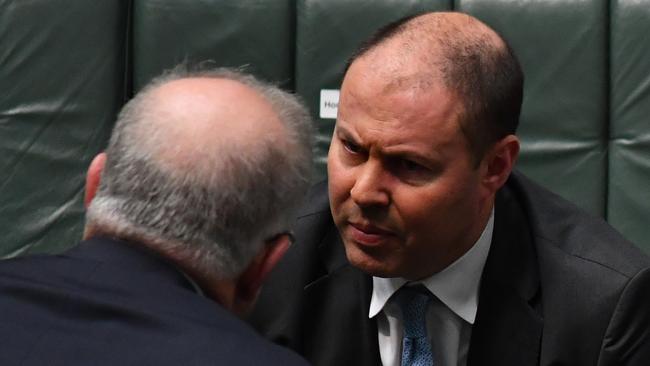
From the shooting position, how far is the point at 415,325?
1537mm

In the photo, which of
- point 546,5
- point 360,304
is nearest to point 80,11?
point 546,5

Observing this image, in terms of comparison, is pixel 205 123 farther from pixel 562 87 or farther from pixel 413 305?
pixel 562 87

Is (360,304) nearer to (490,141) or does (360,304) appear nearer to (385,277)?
(385,277)

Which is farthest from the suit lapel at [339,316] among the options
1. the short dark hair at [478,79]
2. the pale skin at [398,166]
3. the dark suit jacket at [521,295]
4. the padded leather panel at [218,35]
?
the padded leather panel at [218,35]

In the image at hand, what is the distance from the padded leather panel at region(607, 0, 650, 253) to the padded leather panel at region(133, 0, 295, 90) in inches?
28.6

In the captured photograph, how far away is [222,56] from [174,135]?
1.73 metres

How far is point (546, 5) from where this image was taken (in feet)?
8.60

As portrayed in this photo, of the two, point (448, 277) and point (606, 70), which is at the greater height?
point (448, 277)

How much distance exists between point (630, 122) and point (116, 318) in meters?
1.89

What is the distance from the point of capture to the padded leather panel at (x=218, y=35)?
271cm

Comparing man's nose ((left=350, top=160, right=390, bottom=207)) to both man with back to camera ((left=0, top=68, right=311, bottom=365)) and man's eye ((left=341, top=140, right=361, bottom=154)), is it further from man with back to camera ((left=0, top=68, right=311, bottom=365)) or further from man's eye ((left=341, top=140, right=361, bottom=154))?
man with back to camera ((left=0, top=68, right=311, bottom=365))

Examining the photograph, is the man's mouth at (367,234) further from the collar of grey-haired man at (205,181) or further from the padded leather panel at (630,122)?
the padded leather panel at (630,122)

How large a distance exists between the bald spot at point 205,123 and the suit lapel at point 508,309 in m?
0.57

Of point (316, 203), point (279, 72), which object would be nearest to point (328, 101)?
point (279, 72)
